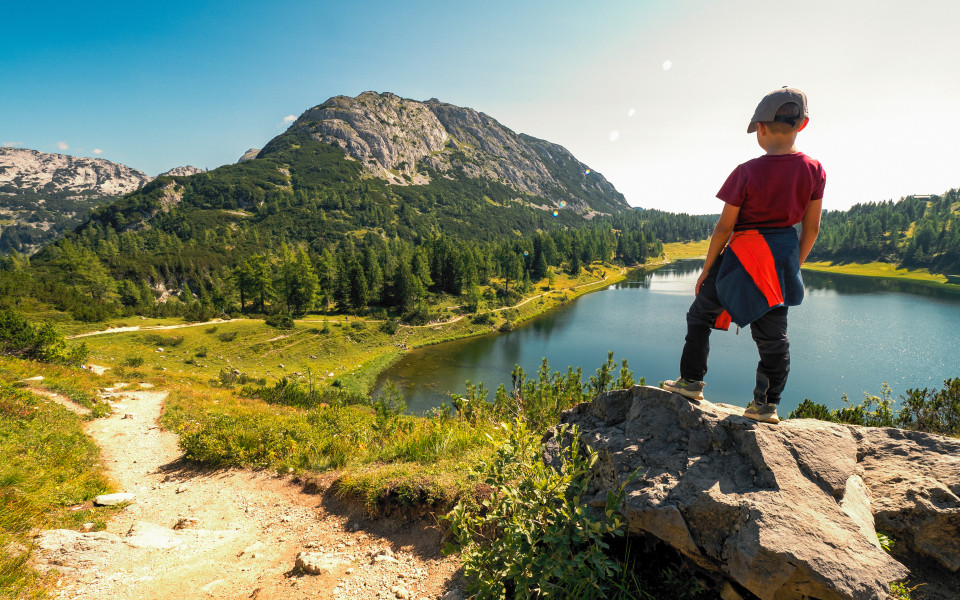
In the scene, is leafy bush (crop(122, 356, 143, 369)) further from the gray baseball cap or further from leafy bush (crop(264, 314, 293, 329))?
the gray baseball cap

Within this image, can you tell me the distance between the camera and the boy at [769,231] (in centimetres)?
326

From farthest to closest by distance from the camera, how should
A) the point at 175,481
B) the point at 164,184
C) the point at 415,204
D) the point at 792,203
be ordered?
the point at 415,204 → the point at 164,184 → the point at 175,481 → the point at 792,203

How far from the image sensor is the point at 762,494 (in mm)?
2705

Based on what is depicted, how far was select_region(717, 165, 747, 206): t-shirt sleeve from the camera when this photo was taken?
3.36 meters

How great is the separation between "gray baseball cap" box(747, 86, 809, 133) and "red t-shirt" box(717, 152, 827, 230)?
12.3 inches

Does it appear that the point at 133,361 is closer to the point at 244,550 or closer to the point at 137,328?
the point at 137,328

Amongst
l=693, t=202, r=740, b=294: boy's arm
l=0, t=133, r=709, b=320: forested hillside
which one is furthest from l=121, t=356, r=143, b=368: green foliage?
l=693, t=202, r=740, b=294: boy's arm

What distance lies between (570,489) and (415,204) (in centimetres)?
19428

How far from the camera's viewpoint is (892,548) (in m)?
2.88

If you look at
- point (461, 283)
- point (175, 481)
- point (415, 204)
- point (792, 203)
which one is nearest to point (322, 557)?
point (175, 481)

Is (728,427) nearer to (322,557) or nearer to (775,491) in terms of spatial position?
(775,491)

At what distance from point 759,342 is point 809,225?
1343mm

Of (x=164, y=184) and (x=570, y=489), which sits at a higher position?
(x=164, y=184)

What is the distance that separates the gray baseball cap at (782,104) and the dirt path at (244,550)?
5.31m
